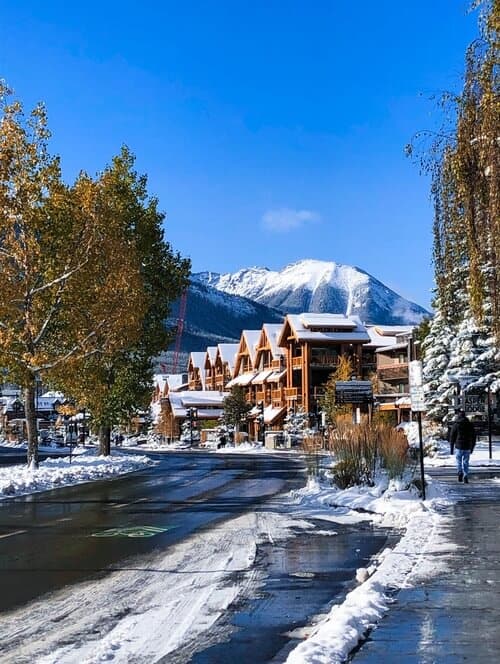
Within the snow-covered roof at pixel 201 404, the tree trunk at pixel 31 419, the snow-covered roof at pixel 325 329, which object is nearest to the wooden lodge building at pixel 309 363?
the snow-covered roof at pixel 325 329

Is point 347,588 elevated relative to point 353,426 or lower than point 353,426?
lower

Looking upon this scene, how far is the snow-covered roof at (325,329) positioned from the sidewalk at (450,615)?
64966 millimetres

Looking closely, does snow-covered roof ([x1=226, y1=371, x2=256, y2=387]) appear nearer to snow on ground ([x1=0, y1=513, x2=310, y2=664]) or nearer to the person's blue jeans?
the person's blue jeans

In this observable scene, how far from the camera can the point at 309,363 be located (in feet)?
251

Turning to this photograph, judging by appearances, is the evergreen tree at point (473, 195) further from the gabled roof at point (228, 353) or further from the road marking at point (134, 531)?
the gabled roof at point (228, 353)

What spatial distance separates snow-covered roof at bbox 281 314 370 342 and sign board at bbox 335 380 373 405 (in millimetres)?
28629

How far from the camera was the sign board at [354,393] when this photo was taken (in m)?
46.0

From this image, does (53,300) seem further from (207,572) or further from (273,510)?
(207,572)

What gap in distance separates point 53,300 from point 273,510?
46.2ft

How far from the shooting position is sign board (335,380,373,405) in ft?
151

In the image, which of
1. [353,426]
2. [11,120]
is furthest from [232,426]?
[353,426]

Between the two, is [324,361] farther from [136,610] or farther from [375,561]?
[136,610]

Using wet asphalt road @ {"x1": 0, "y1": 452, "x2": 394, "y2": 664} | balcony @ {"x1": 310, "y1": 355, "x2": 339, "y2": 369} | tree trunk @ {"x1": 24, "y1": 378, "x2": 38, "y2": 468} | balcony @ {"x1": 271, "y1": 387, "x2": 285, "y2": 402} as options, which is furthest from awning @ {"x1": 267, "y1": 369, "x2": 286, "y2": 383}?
wet asphalt road @ {"x1": 0, "y1": 452, "x2": 394, "y2": 664}

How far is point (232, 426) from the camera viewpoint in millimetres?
79812
